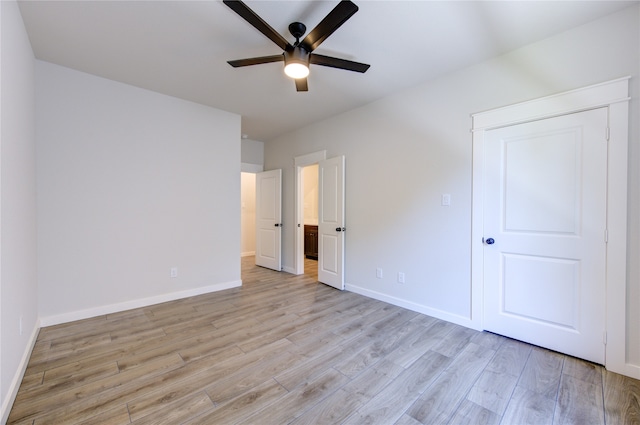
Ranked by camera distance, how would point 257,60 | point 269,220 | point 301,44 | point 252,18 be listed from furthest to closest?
point 269,220 → point 257,60 → point 301,44 → point 252,18

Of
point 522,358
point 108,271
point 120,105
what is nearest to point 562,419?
point 522,358

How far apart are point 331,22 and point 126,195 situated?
3.01 metres

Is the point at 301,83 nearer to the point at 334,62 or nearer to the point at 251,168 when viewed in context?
the point at 334,62

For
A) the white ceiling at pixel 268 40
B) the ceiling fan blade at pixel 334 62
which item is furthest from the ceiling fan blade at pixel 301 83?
the white ceiling at pixel 268 40

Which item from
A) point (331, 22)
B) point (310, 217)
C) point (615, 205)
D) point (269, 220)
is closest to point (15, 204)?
point (331, 22)

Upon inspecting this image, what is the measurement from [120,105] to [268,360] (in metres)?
3.31

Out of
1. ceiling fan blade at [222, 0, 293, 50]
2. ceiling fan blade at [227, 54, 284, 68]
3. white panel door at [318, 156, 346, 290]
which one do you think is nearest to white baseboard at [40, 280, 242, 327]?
white panel door at [318, 156, 346, 290]

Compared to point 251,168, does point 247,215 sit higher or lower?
lower

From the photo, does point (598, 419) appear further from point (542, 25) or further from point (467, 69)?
point (467, 69)

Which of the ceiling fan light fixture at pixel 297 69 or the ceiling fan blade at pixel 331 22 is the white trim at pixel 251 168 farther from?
the ceiling fan blade at pixel 331 22

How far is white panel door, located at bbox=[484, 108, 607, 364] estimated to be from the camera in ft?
6.68

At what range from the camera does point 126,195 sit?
123 inches

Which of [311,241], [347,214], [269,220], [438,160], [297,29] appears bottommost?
[311,241]

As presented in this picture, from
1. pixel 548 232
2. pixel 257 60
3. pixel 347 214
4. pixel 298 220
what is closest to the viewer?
pixel 257 60
